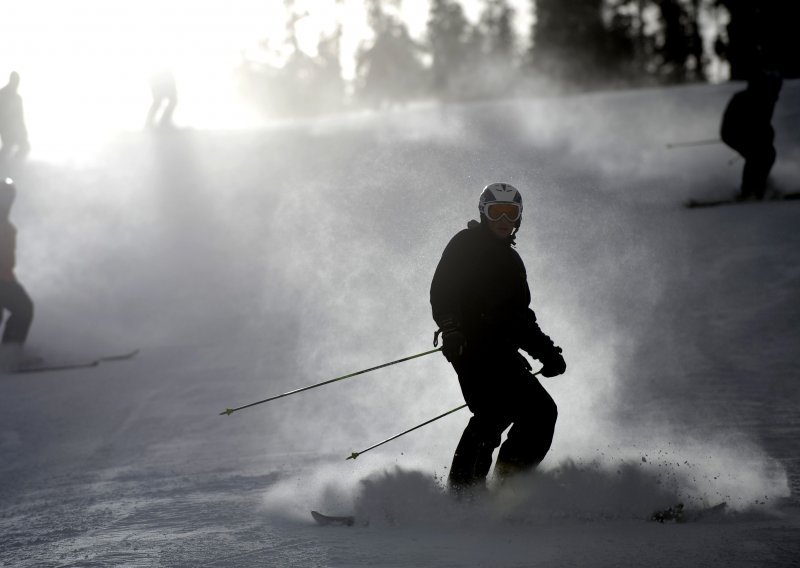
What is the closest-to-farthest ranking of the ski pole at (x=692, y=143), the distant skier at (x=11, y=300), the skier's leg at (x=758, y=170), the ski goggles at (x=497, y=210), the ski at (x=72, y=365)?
the ski goggles at (x=497, y=210)
the ski at (x=72, y=365)
the distant skier at (x=11, y=300)
the skier's leg at (x=758, y=170)
the ski pole at (x=692, y=143)

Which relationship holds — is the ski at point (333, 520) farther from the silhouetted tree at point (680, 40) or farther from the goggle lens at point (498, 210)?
the silhouetted tree at point (680, 40)

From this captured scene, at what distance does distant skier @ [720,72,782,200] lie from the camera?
486 inches

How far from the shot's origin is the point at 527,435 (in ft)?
17.6

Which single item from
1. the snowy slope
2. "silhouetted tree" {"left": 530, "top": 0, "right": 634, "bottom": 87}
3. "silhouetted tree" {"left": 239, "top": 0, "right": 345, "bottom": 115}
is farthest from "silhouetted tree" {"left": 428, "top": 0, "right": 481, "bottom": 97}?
the snowy slope

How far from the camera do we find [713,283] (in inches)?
401

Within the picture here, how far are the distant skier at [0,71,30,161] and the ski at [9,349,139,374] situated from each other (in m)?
7.68

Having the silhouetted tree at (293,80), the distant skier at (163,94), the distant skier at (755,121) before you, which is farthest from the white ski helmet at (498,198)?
the silhouetted tree at (293,80)

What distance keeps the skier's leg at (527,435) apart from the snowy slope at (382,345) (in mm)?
120

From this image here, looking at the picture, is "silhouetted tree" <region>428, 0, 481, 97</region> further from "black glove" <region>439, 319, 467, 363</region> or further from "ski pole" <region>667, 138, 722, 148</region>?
"black glove" <region>439, 319, 467, 363</region>

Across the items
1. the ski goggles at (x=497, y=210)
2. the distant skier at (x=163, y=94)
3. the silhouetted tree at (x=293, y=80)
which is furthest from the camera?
the silhouetted tree at (x=293, y=80)

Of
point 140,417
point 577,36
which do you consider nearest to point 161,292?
point 140,417

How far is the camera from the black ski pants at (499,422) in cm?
535

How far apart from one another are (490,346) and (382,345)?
442 centimetres

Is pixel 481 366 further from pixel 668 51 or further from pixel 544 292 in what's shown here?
pixel 668 51
